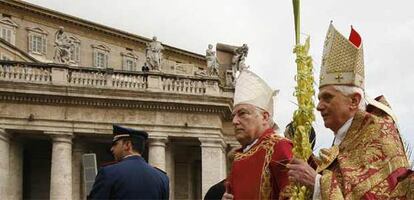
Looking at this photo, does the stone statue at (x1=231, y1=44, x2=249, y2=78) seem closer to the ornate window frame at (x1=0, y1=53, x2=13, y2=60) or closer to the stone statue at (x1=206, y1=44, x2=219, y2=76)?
the stone statue at (x1=206, y1=44, x2=219, y2=76)

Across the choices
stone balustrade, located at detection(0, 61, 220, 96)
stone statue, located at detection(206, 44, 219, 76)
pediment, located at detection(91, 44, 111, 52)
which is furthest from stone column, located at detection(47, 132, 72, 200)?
pediment, located at detection(91, 44, 111, 52)

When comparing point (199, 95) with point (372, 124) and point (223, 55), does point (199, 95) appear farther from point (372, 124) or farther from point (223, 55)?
point (372, 124)

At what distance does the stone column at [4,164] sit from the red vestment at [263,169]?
22.3 metres

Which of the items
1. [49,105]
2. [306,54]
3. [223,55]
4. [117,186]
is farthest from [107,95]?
[306,54]

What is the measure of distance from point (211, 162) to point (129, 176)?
22.8 metres

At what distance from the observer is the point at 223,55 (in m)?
35.5

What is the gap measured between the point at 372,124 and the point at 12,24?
155ft

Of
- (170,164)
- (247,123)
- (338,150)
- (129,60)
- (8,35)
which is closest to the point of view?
(338,150)

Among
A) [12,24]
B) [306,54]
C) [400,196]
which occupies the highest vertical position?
[12,24]

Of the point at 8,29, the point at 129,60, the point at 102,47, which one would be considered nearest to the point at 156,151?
the point at 8,29

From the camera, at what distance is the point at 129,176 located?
23.8ft

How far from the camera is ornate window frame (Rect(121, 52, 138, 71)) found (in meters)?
58.2

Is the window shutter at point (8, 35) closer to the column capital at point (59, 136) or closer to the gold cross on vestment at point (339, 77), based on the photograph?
the column capital at point (59, 136)

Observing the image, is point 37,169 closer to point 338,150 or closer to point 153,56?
point 153,56
